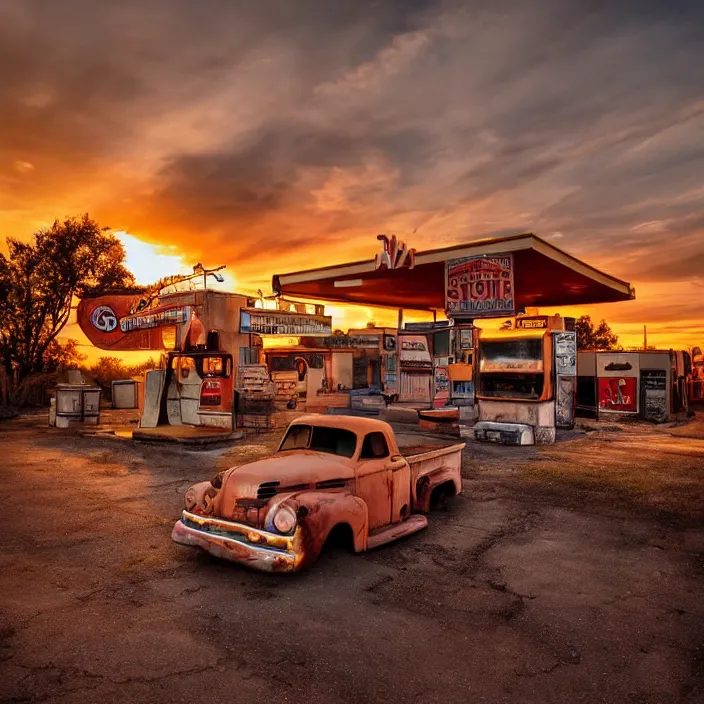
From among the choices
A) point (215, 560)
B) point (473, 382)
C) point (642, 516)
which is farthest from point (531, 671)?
point (473, 382)

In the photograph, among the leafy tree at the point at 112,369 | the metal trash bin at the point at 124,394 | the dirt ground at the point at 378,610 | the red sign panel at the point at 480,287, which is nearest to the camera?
the dirt ground at the point at 378,610

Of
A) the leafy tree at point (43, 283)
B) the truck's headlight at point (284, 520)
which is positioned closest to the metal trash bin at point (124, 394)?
the leafy tree at point (43, 283)

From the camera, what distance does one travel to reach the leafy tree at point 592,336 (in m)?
44.7

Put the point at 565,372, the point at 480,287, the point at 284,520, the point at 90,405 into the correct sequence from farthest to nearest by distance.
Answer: the point at 90,405 → the point at 565,372 → the point at 480,287 → the point at 284,520

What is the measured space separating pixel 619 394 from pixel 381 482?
1852 centimetres

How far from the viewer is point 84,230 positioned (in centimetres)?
2989

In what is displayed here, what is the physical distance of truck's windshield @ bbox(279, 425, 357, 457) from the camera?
6727 millimetres

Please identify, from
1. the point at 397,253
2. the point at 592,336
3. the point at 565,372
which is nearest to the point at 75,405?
the point at 397,253

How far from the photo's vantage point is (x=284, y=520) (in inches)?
213

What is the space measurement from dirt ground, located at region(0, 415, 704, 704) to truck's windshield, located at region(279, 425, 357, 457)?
1.24 m

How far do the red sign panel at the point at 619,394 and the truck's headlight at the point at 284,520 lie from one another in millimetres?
19880

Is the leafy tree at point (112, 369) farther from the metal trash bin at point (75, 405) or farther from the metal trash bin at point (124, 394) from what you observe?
the metal trash bin at point (75, 405)

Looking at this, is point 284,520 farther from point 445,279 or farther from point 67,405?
point 67,405

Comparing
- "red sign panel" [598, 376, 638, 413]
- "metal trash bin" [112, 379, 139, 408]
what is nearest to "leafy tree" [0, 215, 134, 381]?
"metal trash bin" [112, 379, 139, 408]
